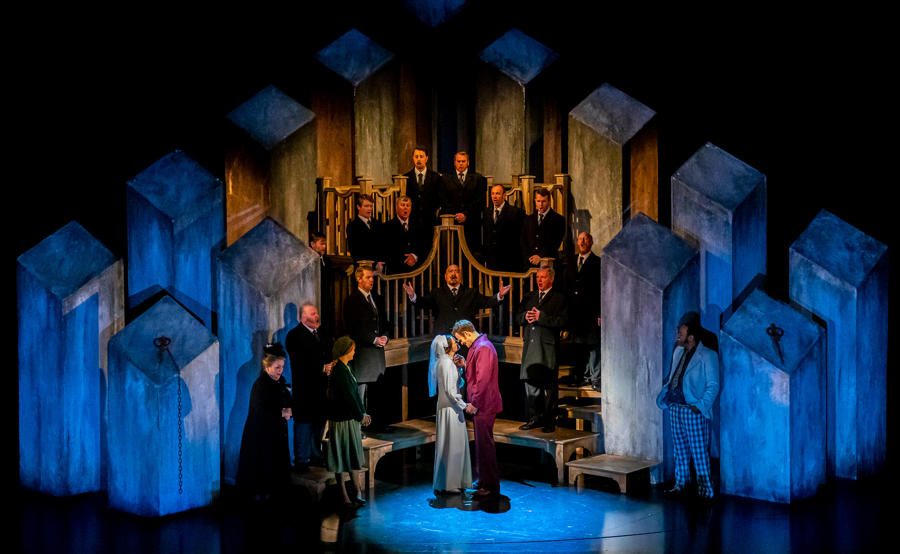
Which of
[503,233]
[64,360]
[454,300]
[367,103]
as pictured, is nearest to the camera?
[64,360]

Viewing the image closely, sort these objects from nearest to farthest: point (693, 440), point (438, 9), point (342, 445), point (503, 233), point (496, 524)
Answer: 1. point (496, 524)
2. point (342, 445)
3. point (693, 440)
4. point (503, 233)
5. point (438, 9)

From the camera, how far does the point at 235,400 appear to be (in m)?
10.5

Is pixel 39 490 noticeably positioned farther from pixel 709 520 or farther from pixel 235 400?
pixel 709 520

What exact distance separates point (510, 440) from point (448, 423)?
116 cm

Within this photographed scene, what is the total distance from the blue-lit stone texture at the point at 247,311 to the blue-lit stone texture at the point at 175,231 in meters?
0.51

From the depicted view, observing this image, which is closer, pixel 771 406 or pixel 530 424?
pixel 771 406

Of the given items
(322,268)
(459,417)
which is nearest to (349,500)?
(459,417)

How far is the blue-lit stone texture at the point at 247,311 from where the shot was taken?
10430mm

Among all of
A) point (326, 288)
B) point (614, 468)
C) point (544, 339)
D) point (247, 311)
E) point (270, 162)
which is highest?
point (270, 162)

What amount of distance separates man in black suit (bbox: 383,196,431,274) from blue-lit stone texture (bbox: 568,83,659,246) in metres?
1.75

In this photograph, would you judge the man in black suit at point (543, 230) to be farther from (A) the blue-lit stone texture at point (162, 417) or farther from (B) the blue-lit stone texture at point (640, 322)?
Result: (A) the blue-lit stone texture at point (162, 417)

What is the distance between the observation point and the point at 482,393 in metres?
10.1

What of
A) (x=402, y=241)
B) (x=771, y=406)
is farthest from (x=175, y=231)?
(x=771, y=406)

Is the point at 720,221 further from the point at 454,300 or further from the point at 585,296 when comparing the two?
the point at 454,300
